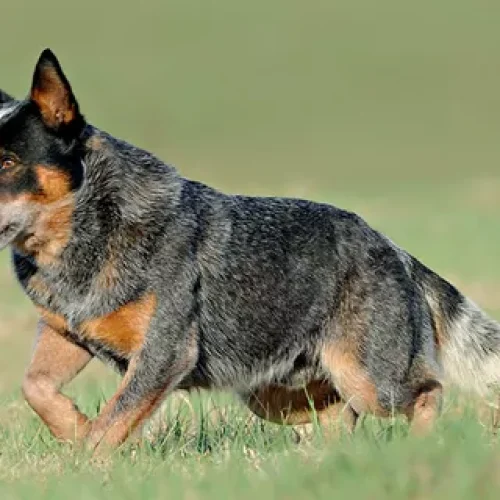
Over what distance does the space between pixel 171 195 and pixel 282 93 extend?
149 ft

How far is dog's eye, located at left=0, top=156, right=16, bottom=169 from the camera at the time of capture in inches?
278

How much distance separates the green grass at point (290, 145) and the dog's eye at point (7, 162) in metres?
1.38

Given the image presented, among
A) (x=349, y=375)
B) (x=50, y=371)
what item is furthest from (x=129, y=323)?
(x=349, y=375)

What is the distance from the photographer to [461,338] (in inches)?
338

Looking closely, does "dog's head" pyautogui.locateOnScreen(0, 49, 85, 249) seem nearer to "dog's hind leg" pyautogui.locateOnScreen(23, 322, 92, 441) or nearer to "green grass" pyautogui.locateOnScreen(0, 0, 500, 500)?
"dog's hind leg" pyautogui.locateOnScreen(23, 322, 92, 441)

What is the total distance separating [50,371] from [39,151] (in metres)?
1.21

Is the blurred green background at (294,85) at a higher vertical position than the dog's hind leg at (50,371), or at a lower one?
higher

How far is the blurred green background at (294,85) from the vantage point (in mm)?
41719

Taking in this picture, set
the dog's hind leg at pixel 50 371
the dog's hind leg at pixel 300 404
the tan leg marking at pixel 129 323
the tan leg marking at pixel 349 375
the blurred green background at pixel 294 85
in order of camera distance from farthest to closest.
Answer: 1. the blurred green background at pixel 294 85
2. the dog's hind leg at pixel 300 404
3. the tan leg marking at pixel 349 375
4. the dog's hind leg at pixel 50 371
5. the tan leg marking at pixel 129 323

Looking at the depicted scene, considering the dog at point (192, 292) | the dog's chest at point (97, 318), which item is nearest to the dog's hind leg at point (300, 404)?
the dog at point (192, 292)

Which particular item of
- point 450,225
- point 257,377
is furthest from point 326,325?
point 450,225

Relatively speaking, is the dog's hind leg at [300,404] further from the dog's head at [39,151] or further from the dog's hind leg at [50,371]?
the dog's head at [39,151]

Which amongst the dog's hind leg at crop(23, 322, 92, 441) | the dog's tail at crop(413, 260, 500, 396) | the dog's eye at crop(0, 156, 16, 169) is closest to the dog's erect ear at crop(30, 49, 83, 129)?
the dog's eye at crop(0, 156, 16, 169)

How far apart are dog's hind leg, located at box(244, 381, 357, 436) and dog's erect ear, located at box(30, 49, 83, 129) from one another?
196 centimetres
